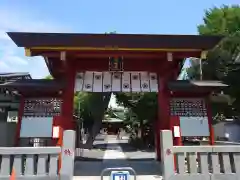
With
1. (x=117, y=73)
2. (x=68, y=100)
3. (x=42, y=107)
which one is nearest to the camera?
(x=42, y=107)

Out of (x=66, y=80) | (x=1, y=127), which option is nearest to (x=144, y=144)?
(x=1, y=127)

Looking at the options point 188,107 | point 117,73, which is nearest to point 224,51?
point 188,107

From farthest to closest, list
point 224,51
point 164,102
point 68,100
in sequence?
1. point 224,51
2. point 164,102
3. point 68,100

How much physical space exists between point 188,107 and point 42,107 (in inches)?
242

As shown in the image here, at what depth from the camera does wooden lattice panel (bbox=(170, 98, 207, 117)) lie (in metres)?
13.5

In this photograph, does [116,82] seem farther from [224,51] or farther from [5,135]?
[224,51]

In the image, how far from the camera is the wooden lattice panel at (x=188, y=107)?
13.5 meters

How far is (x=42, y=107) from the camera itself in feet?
43.9

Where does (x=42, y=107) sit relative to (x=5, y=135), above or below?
above

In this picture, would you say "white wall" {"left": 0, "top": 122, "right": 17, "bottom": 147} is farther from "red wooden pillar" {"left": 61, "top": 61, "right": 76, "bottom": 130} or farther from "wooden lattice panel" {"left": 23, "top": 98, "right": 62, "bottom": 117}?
"red wooden pillar" {"left": 61, "top": 61, "right": 76, "bottom": 130}

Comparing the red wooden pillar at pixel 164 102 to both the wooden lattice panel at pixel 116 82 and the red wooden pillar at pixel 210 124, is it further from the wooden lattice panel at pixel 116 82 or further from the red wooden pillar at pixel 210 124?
the red wooden pillar at pixel 210 124

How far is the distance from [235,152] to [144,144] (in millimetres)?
24855

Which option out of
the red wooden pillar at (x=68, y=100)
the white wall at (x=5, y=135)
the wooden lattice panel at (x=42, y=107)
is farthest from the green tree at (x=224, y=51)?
the white wall at (x=5, y=135)

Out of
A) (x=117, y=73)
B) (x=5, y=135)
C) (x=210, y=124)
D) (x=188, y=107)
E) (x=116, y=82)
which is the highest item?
(x=117, y=73)
